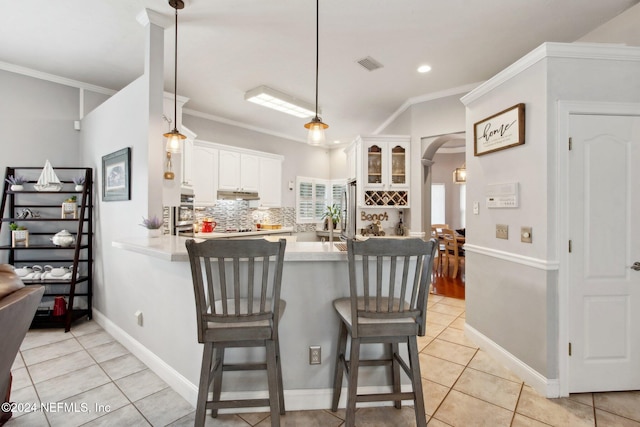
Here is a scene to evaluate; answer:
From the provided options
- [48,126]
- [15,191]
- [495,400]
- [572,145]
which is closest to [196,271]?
[495,400]

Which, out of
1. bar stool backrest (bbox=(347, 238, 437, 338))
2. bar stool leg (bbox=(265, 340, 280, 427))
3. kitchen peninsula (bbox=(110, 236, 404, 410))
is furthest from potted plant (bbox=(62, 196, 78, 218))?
bar stool backrest (bbox=(347, 238, 437, 338))

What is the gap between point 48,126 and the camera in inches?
144

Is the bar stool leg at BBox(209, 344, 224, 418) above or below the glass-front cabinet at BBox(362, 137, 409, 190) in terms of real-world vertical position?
below

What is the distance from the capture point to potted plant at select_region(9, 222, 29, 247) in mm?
3360

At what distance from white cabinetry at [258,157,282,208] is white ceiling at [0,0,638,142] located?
1.95m

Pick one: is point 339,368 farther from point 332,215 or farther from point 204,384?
point 332,215

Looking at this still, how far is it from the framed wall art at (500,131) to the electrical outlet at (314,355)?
2.13 meters

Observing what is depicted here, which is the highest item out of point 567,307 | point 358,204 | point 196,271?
point 358,204

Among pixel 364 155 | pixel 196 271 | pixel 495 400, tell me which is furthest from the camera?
pixel 364 155

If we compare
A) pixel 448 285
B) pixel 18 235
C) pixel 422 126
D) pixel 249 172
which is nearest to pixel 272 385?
pixel 18 235

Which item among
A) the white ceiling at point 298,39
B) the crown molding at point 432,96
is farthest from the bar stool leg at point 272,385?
the crown molding at point 432,96

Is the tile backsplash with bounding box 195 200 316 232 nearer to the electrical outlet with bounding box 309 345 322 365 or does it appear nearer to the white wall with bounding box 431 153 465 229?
the electrical outlet with bounding box 309 345 322 365

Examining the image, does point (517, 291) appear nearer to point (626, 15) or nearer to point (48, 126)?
point (626, 15)

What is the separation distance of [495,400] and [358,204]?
3.18 m
